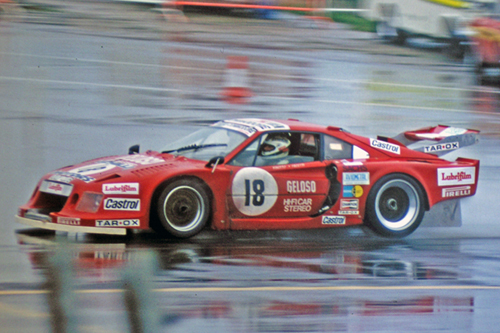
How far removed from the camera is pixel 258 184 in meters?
8.26

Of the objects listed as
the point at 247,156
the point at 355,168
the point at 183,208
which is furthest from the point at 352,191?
the point at 183,208

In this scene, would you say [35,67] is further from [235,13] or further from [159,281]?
[159,281]

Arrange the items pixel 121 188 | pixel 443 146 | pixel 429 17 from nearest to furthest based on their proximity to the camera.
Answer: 1. pixel 121 188
2. pixel 443 146
3. pixel 429 17

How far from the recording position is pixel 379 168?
881cm

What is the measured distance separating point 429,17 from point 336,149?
11027mm

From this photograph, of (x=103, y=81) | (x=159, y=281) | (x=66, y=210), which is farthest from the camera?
A: (x=103, y=81)

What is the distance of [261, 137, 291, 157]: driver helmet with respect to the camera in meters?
8.49

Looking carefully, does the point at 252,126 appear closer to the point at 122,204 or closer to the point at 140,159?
the point at 140,159

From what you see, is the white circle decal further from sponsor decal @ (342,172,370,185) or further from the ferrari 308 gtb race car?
sponsor decal @ (342,172,370,185)

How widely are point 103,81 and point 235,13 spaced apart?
6.00 m

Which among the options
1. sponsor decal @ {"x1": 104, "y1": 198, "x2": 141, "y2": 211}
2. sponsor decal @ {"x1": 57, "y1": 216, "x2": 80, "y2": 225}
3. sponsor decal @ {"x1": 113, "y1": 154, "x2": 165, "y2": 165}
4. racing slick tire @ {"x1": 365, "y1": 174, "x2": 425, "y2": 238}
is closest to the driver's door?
racing slick tire @ {"x1": 365, "y1": 174, "x2": 425, "y2": 238}

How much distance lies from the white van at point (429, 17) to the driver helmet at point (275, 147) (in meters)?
11.1

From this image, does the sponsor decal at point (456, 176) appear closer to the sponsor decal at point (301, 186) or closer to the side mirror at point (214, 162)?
the sponsor decal at point (301, 186)

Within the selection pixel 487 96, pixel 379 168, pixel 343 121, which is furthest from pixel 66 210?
pixel 487 96
